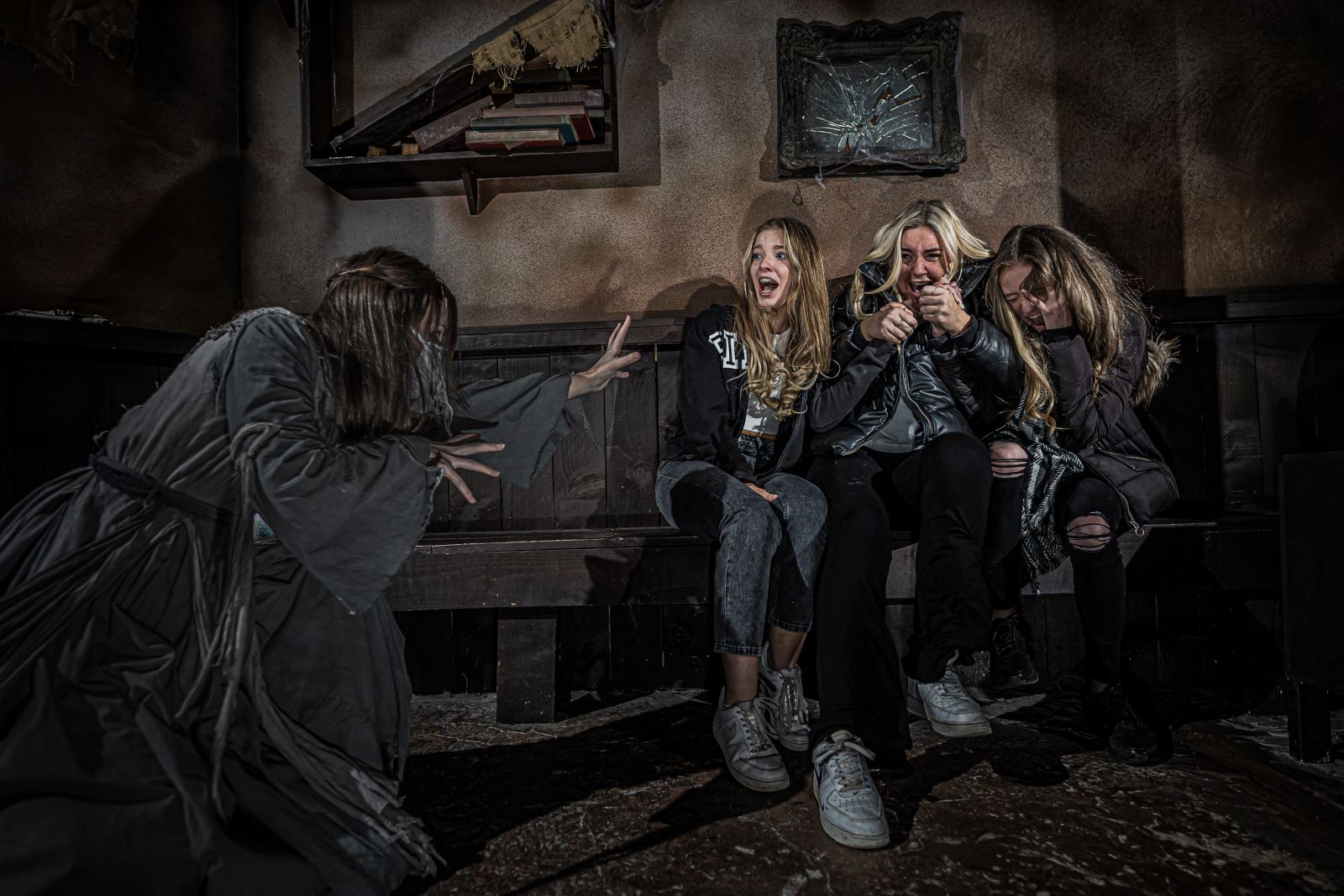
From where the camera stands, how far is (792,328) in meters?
2.12

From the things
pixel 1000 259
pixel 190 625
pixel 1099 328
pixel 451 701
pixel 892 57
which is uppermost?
pixel 892 57

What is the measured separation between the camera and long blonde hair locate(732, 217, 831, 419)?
81.3 inches

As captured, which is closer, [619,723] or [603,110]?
[619,723]

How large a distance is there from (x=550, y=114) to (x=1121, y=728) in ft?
8.79

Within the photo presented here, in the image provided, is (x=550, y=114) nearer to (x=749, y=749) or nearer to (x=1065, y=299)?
(x=1065, y=299)

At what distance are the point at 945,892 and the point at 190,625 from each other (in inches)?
55.2

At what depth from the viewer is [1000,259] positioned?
7.04ft

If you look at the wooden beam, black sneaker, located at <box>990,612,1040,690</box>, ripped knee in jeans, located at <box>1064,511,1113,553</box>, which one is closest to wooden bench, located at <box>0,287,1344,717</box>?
black sneaker, located at <box>990,612,1040,690</box>

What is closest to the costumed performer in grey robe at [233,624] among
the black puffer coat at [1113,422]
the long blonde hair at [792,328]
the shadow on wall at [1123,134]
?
the long blonde hair at [792,328]

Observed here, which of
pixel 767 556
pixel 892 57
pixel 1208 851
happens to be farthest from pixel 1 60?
pixel 1208 851

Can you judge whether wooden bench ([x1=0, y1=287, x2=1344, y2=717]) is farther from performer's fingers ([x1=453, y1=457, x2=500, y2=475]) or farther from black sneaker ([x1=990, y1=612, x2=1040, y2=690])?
performer's fingers ([x1=453, y1=457, x2=500, y2=475])

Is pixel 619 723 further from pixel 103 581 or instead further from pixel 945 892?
pixel 103 581

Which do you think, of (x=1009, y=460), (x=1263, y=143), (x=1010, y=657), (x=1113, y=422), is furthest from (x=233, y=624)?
(x=1263, y=143)

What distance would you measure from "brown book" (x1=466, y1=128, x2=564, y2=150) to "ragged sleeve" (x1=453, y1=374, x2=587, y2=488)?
1.32 m
